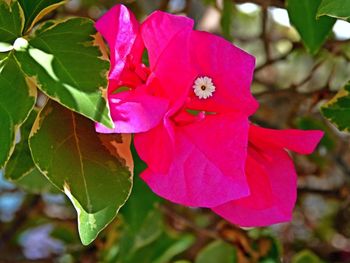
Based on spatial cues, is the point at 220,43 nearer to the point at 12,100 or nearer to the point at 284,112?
the point at 12,100

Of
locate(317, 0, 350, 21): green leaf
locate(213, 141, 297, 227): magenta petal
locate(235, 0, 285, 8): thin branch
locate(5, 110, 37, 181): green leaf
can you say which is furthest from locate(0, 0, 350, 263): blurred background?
locate(317, 0, 350, 21): green leaf

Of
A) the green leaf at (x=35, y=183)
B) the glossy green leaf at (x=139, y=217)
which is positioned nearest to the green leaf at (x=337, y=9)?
the glossy green leaf at (x=139, y=217)

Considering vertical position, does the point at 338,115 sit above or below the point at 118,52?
below

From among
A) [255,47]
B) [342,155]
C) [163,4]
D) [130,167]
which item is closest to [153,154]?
[130,167]

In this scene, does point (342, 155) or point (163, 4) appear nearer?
point (163, 4)

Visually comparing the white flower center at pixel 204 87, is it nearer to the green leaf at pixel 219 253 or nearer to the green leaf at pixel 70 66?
the green leaf at pixel 70 66

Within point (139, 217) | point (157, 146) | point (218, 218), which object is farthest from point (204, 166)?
point (218, 218)

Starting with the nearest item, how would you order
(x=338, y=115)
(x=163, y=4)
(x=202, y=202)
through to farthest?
(x=202, y=202), (x=338, y=115), (x=163, y=4)

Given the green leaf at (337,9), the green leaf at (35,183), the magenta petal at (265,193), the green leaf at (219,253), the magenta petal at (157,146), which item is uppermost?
the green leaf at (337,9)
